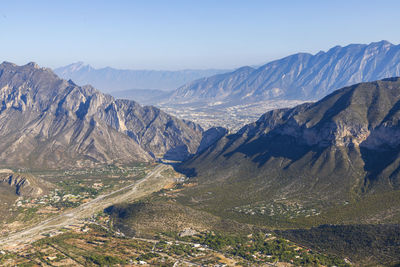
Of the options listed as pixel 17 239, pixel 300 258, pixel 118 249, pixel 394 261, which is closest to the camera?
pixel 394 261

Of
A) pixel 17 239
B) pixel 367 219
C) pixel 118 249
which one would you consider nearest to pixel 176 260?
pixel 118 249

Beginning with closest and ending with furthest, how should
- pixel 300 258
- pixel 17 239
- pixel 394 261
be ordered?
pixel 394 261
pixel 300 258
pixel 17 239

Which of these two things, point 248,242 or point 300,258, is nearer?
point 300,258

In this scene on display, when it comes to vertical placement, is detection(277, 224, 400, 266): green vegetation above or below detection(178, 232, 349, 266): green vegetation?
above

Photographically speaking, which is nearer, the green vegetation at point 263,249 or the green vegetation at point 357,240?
the green vegetation at point 357,240

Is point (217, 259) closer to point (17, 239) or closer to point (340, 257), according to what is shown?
point (340, 257)

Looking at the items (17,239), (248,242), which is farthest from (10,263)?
(248,242)

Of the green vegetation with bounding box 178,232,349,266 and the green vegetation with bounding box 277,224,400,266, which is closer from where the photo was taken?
the green vegetation with bounding box 277,224,400,266

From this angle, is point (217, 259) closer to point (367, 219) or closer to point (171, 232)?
point (171, 232)

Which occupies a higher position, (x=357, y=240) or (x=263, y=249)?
(x=357, y=240)

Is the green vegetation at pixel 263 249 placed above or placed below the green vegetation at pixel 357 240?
below
